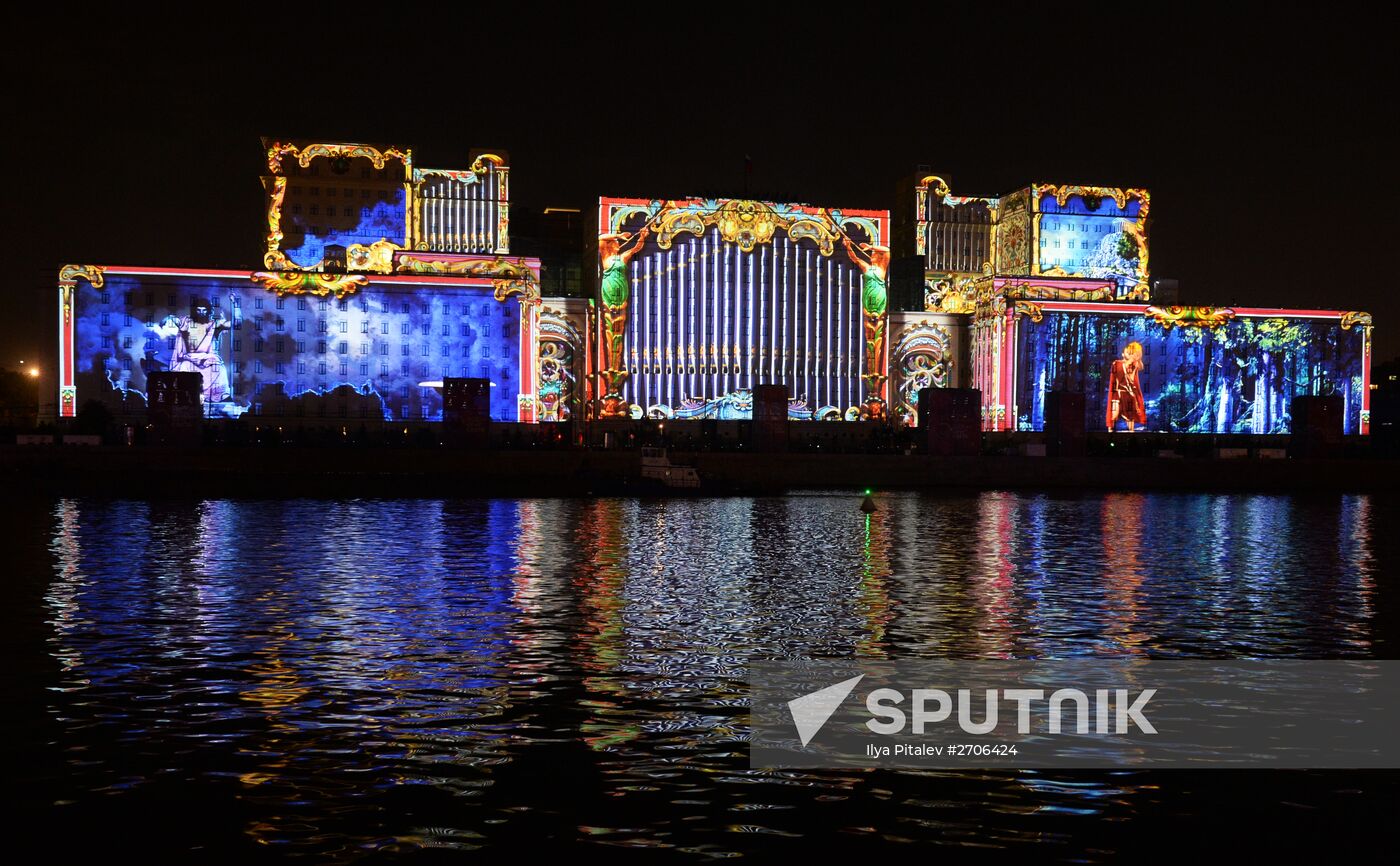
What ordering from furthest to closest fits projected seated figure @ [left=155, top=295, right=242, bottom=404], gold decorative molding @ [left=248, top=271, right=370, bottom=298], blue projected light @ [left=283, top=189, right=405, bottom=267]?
1. blue projected light @ [left=283, top=189, right=405, bottom=267]
2. gold decorative molding @ [left=248, top=271, right=370, bottom=298]
3. projected seated figure @ [left=155, top=295, right=242, bottom=404]

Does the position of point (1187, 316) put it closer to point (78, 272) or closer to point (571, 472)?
point (571, 472)

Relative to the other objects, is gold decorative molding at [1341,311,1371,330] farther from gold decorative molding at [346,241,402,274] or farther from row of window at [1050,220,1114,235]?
gold decorative molding at [346,241,402,274]

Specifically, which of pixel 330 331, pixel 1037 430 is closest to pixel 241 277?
→ pixel 330 331

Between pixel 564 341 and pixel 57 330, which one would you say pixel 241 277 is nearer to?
pixel 57 330

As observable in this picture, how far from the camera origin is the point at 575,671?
64.4ft

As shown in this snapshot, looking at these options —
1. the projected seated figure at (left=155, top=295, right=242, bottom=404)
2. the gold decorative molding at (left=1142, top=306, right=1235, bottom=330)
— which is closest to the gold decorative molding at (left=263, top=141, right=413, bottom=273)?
the projected seated figure at (left=155, top=295, right=242, bottom=404)

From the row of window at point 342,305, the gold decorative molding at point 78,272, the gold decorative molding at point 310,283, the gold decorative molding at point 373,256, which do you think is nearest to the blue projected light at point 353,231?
the gold decorative molding at point 373,256

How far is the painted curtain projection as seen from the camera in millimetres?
110250

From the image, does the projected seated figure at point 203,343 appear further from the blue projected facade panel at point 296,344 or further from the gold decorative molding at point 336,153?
the gold decorative molding at point 336,153

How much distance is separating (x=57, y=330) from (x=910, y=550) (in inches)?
3191

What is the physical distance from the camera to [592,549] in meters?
39.2

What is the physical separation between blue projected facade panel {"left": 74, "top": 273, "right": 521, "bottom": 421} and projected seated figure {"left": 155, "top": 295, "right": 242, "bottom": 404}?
0.24ft

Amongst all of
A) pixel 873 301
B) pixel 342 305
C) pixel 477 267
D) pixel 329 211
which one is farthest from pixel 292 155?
pixel 873 301

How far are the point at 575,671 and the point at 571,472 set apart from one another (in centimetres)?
5800
